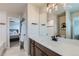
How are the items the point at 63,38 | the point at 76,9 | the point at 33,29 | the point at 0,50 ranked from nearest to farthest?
the point at 76,9, the point at 63,38, the point at 0,50, the point at 33,29

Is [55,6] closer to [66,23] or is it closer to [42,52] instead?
[66,23]

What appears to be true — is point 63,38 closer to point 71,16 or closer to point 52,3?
point 71,16

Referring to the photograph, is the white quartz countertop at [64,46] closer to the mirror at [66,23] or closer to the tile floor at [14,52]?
the mirror at [66,23]

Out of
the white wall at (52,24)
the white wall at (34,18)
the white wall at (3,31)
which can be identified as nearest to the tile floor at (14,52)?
the white wall at (3,31)

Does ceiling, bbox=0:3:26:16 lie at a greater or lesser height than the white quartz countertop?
greater

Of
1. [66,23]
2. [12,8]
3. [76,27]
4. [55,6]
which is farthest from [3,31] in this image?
[76,27]

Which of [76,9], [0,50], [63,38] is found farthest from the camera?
[0,50]

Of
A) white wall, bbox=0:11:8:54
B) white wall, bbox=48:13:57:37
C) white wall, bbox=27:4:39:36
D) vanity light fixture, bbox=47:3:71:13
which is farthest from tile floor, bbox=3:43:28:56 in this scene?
vanity light fixture, bbox=47:3:71:13

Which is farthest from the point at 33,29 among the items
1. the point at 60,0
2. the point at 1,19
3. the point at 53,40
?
the point at 60,0

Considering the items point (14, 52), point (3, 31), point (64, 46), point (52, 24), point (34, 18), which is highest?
point (34, 18)

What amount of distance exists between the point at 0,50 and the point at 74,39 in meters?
1.42

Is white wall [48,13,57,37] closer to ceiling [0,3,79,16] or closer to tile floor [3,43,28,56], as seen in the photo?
ceiling [0,3,79,16]

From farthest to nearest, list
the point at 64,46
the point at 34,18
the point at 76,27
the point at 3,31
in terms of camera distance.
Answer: the point at 34,18, the point at 3,31, the point at 76,27, the point at 64,46

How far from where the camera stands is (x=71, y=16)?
188 centimetres
